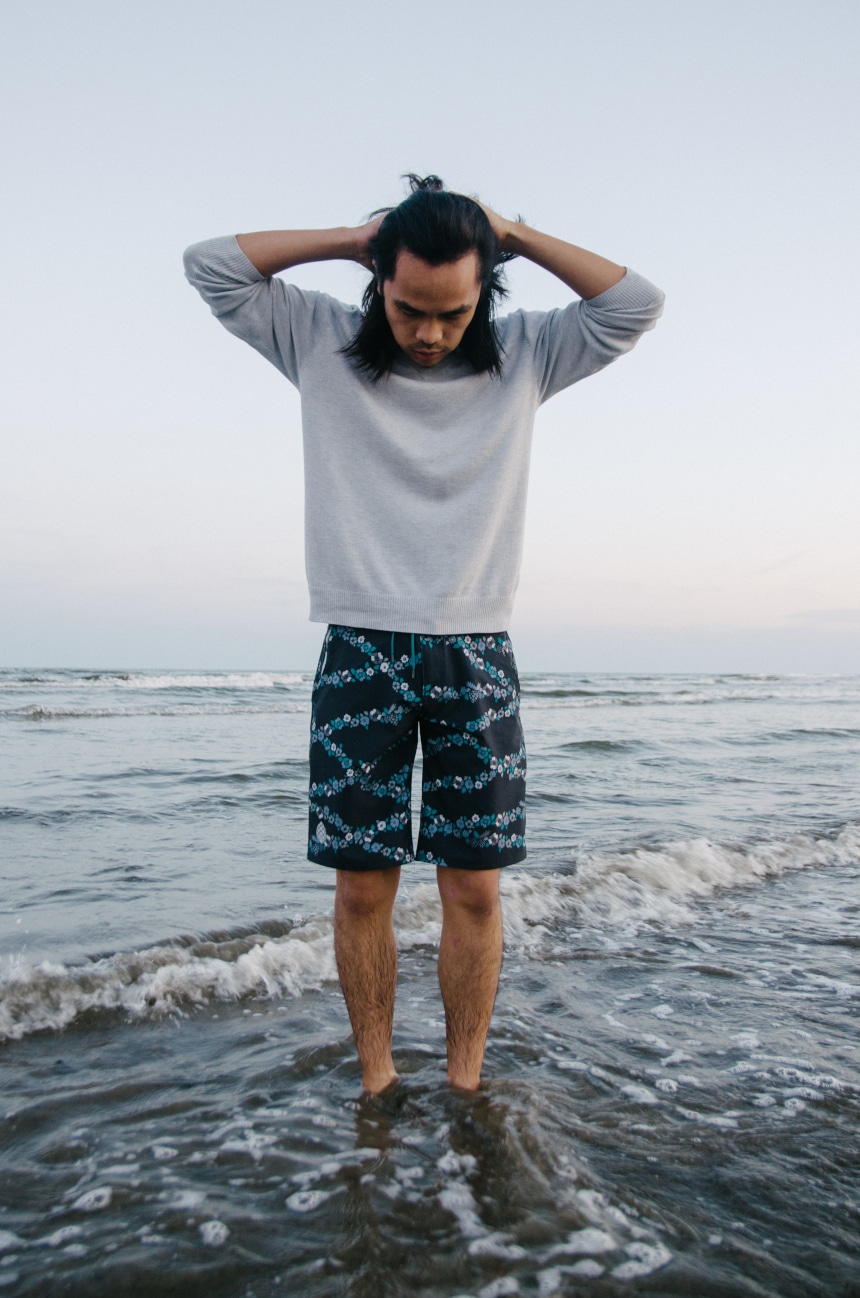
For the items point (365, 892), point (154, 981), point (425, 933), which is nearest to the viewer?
point (365, 892)

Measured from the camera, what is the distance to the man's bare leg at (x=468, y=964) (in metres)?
2.04

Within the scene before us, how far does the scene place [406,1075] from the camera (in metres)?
2.22

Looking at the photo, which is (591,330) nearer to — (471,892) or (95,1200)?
(471,892)

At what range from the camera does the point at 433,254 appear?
1771 millimetres

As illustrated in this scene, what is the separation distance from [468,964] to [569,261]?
5.51 ft

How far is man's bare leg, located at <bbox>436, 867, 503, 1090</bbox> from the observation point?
2.04 metres

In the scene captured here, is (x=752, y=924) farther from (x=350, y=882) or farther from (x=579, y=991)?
(x=350, y=882)

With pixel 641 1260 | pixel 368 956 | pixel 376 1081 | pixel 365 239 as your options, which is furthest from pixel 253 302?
pixel 641 1260

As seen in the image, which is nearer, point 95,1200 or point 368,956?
point 95,1200

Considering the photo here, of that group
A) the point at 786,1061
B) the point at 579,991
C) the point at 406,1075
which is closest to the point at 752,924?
the point at 579,991

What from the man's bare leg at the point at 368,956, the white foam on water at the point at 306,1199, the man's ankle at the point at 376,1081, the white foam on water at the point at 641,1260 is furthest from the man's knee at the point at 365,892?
the white foam on water at the point at 641,1260

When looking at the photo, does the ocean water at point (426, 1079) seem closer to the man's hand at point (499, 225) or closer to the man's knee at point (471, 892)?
the man's knee at point (471, 892)

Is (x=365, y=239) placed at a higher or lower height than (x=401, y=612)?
higher

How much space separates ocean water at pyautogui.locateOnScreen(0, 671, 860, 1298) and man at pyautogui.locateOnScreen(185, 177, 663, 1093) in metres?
0.34
